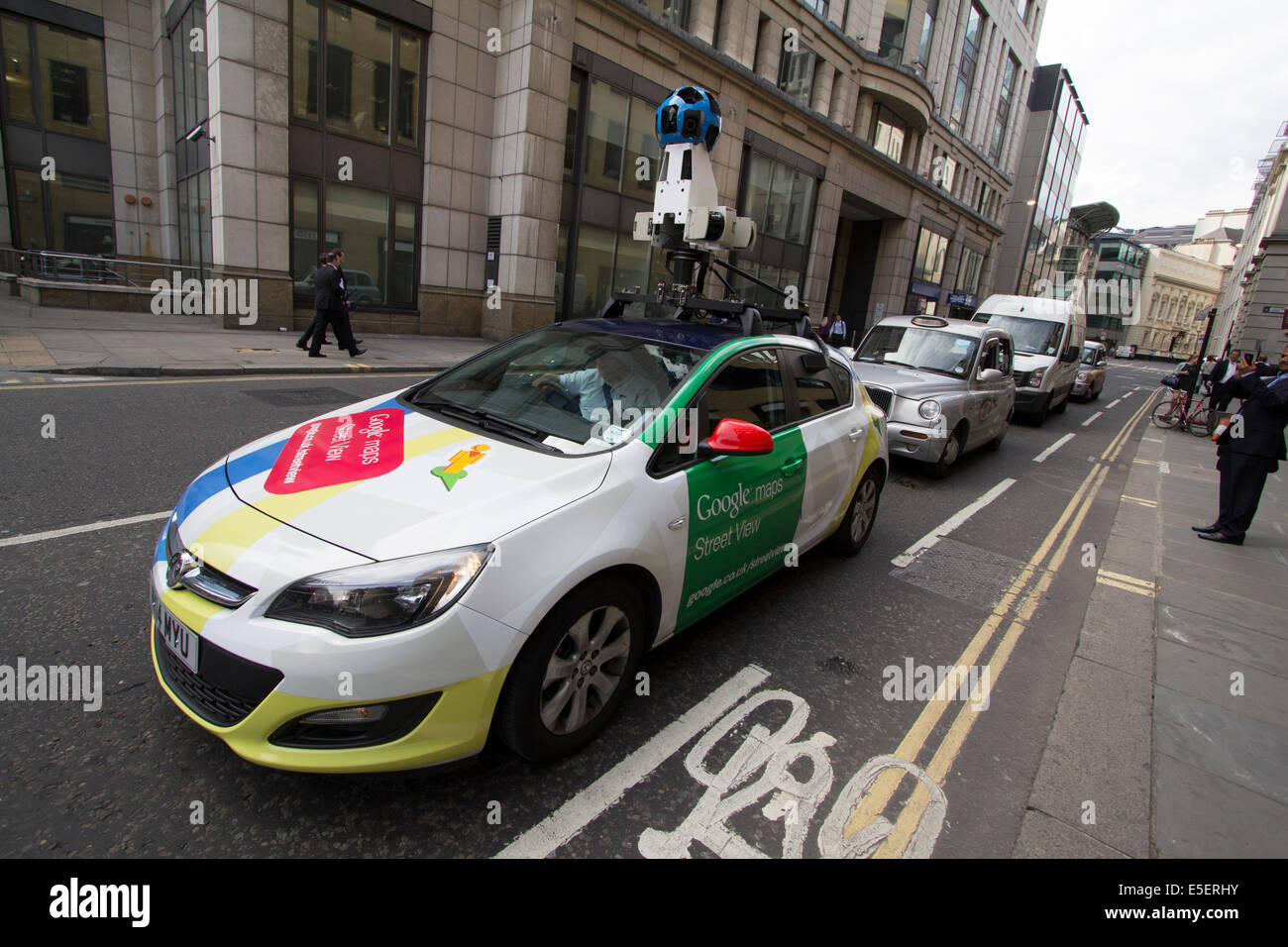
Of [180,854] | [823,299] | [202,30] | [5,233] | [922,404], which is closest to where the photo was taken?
[180,854]

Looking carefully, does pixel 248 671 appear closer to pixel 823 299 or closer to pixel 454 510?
pixel 454 510

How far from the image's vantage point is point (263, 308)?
47.2ft

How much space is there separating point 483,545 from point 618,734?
119 centimetres

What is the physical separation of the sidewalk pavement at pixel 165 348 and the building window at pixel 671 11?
1082cm

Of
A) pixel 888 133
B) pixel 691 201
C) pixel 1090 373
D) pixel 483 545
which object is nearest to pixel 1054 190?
pixel 888 133

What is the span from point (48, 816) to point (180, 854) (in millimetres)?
473

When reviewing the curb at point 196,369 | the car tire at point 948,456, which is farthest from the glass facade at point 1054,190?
the curb at point 196,369

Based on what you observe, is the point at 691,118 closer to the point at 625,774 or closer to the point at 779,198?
the point at 625,774

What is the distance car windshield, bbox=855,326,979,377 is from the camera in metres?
8.82

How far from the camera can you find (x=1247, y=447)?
6.32 meters

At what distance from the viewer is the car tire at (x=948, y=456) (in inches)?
313

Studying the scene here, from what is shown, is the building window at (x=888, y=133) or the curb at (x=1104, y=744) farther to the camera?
the building window at (x=888, y=133)

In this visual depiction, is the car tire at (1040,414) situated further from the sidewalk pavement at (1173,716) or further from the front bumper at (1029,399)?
the sidewalk pavement at (1173,716)

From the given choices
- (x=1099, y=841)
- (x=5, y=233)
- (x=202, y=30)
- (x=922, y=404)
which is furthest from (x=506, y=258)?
(x=1099, y=841)
